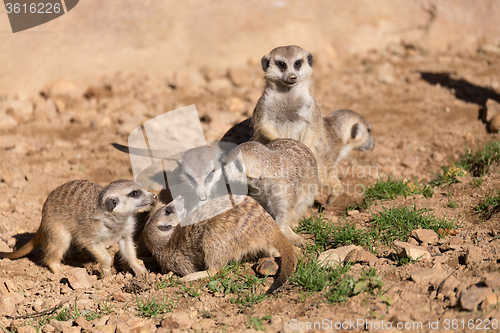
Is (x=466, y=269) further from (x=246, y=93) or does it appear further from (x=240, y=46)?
(x=240, y=46)

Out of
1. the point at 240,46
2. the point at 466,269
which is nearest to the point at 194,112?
the point at 240,46

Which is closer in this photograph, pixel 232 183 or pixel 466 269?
pixel 466 269

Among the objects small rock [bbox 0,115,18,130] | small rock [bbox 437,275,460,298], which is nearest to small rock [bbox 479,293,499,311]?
small rock [bbox 437,275,460,298]

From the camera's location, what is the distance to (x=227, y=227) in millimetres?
2998

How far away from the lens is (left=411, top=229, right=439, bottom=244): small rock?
10.0 ft

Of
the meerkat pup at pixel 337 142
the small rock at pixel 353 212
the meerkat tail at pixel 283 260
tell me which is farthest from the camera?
the meerkat pup at pixel 337 142

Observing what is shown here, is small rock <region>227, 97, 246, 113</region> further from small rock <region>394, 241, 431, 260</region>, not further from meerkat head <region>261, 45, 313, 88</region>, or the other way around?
small rock <region>394, 241, 431, 260</region>

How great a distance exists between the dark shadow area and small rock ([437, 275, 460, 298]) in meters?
3.85

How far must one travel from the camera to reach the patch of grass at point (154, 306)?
2.66m

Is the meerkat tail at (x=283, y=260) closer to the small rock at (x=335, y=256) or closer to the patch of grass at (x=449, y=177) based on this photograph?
the small rock at (x=335, y=256)

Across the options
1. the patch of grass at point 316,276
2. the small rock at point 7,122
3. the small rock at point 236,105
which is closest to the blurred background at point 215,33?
the small rock at point 7,122

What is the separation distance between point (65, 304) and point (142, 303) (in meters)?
0.51

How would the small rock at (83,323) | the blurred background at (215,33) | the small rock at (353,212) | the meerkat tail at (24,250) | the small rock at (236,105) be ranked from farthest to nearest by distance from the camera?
the blurred background at (215,33) → the small rock at (236,105) → the small rock at (353,212) → the meerkat tail at (24,250) → the small rock at (83,323)

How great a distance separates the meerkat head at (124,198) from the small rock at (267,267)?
3.21ft
